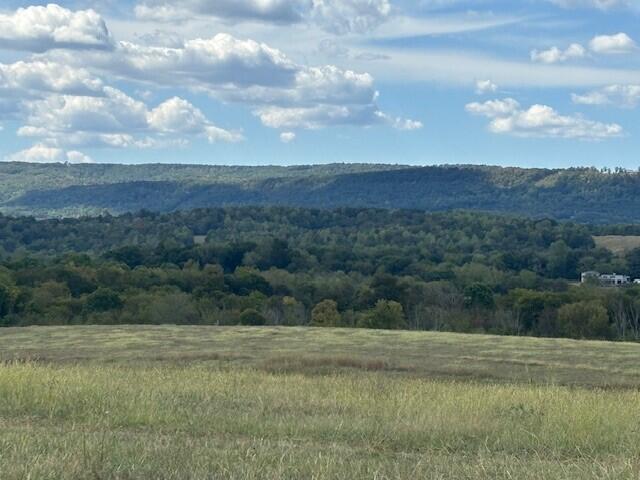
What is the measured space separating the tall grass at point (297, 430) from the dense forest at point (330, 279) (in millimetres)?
48477

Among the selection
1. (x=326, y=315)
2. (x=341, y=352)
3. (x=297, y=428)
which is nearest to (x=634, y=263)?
(x=326, y=315)

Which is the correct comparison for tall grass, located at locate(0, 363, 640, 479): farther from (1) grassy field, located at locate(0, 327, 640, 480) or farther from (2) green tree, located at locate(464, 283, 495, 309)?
(2) green tree, located at locate(464, 283, 495, 309)

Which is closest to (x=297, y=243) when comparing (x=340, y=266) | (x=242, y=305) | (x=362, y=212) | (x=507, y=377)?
(x=340, y=266)

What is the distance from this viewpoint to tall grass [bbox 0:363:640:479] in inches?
308

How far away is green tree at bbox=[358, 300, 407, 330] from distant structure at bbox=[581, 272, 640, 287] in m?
31.7

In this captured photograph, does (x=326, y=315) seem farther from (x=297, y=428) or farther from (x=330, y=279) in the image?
(x=297, y=428)

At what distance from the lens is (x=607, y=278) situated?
99.4 meters

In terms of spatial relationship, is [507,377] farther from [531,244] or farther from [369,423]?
[531,244]

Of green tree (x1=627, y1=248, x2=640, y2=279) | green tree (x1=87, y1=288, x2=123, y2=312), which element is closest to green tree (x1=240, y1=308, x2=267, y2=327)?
green tree (x1=87, y1=288, x2=123, y2=312)

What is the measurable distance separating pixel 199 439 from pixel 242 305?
62261mm

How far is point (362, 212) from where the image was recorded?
553 feet

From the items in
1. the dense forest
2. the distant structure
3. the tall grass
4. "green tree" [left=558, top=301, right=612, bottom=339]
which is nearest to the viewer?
the tall grass

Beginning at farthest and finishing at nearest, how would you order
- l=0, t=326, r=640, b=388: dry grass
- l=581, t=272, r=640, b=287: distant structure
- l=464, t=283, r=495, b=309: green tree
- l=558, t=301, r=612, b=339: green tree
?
1. l=581, t=272, r=640, b=287: distant structure
2. l=464, t=283, r=495, b=309: green tree
3. l=558, t=301, r=612, b=339: green tree
4. l=0, t=326, r=640, b=388: dry grass

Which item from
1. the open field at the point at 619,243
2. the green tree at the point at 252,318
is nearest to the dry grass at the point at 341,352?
the green tree at the point at 252,318
